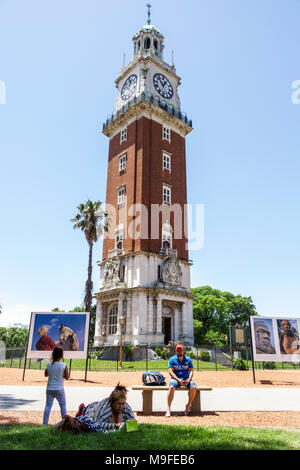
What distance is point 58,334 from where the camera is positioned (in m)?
16.6

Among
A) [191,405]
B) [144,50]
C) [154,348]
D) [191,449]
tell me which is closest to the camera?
[191,449]

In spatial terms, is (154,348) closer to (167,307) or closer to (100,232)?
(167,307)

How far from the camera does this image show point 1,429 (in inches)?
240

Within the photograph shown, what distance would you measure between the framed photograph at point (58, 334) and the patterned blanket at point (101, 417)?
1093 cm

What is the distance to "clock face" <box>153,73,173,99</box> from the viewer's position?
4628cm

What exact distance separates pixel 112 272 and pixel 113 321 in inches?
218

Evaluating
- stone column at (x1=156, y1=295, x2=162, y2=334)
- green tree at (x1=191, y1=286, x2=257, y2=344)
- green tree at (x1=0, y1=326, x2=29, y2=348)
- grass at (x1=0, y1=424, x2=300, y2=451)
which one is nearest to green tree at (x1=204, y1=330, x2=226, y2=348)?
green tree at (x1=191, y1=286, x2=257, y2=344)

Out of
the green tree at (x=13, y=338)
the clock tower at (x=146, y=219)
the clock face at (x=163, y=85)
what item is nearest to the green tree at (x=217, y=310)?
the clock tower at (x=146, y=219)

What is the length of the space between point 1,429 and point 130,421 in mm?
2590

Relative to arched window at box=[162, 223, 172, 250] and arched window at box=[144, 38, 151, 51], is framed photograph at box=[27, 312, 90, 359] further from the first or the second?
arched window at box=[144, 38, 151, 51]

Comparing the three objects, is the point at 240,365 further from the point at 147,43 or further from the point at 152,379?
the point at 147,43

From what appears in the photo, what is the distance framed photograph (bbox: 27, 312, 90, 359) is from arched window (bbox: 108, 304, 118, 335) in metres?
20.4

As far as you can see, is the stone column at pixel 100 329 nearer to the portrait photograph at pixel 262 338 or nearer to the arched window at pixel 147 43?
the portrait photograph at pixel 262 338
